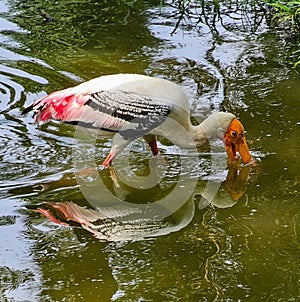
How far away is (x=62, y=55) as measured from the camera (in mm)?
8227

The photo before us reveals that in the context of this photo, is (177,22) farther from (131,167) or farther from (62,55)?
(131,167)

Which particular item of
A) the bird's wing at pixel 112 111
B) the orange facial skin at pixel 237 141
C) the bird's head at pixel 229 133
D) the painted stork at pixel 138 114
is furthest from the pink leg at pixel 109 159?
the orange facial skin at pixel 237 141

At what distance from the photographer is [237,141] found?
588 cm

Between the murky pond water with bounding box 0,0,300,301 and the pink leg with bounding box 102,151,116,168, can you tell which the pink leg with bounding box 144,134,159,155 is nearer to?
the murky pond water with bounding box 0,0,300,301

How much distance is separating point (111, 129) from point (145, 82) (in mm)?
423

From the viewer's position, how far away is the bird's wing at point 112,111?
5.73m

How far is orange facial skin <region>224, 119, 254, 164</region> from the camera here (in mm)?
5863

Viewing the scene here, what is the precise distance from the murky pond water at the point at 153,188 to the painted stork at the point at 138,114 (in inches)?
7.3

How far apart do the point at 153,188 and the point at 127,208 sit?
14.7 inches

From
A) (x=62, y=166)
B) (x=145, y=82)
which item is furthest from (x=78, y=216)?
(x=145, y=82)

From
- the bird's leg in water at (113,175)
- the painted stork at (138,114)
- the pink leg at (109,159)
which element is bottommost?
the bird's leg in water at (113,175)

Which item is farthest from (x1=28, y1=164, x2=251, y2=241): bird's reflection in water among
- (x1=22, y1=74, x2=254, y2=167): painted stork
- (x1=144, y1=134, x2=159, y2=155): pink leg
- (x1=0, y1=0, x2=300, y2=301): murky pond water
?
(x1=144, y1=134, x2=159, y2=155): pink leg

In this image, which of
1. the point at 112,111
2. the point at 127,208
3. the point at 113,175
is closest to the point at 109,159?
the point at 113,175

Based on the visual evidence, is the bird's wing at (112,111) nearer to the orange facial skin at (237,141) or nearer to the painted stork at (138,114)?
the painted stork at (138,114)
